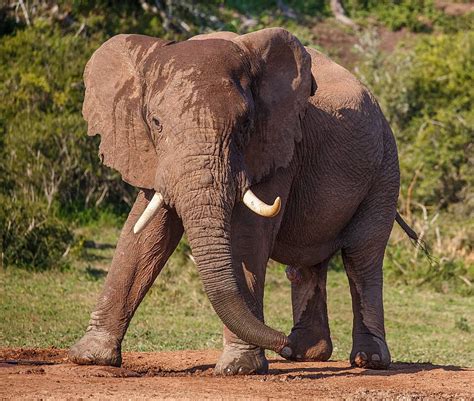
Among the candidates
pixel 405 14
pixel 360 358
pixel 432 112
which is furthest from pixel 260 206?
pixel 405 14

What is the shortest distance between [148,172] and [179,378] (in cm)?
121

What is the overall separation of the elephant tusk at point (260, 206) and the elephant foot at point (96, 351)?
132 centimetres

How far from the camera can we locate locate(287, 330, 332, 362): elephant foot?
9836mm

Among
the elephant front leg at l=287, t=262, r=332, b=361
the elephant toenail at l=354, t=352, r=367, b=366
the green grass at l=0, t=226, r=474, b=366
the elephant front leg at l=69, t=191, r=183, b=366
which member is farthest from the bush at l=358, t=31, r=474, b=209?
the elephant front leg at l=69, t=191, r=183, b=366

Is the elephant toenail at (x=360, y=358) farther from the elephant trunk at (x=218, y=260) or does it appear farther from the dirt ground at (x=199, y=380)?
the elephant trunk at (x=218, y=260)

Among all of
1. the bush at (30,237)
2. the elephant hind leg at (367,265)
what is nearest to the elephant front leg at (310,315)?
the elephant hind leg at (367,265)

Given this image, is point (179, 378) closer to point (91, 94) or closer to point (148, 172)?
point (148, 172)

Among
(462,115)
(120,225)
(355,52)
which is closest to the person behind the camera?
(120,225)

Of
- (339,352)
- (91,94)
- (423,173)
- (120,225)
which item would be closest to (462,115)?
(423,173)

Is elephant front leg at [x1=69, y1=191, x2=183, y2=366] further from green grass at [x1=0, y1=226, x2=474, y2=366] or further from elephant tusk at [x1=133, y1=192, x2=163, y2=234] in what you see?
green grass at [x1=0, y1=226, x2=474, y2=366]

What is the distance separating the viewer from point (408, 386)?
26.4 feet

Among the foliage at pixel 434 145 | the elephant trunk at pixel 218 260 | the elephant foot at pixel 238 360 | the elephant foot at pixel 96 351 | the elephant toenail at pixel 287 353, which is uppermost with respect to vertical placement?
the elephant trunk at pixel 218 260

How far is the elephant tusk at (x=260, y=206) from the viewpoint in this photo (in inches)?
300

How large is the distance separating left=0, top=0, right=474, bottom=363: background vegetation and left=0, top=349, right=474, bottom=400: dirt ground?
169cm
